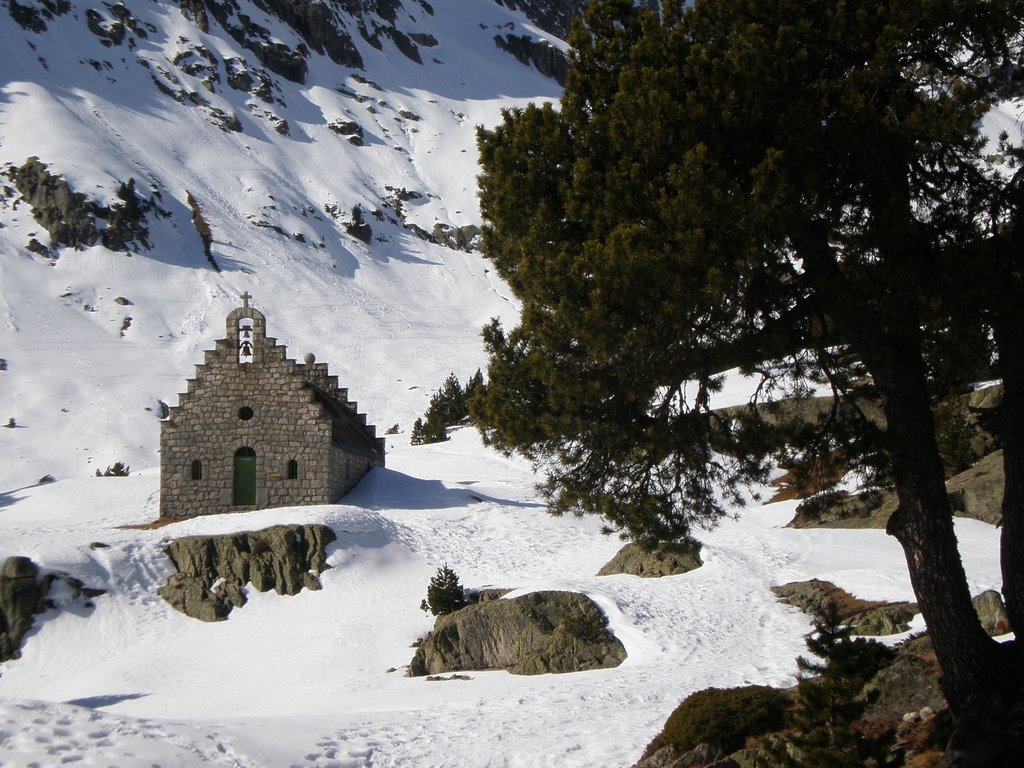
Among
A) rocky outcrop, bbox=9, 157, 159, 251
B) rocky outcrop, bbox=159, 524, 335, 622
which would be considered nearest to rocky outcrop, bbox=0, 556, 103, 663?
rocky outcrop, bbox=159, 524, 335, 622

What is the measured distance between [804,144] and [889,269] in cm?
150

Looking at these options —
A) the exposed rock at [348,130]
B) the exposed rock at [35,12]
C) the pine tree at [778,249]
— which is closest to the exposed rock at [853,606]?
the pine tree at [778,249]

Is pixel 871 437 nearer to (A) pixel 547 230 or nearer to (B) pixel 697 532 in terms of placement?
(A) pixel 547 230

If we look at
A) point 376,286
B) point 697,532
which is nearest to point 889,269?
point 697,532

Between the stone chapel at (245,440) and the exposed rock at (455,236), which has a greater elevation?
the exposed rock at (455,236)

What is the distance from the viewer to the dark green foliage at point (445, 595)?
23.7m

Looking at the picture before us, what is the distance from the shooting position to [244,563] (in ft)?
87.6

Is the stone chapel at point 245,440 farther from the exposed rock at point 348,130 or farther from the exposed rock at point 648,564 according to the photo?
the exposed rock at point 348,130

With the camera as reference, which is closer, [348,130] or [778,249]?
[778,249]

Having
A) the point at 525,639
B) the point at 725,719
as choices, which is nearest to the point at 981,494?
the point at 525,639

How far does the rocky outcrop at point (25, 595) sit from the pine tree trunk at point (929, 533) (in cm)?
2083

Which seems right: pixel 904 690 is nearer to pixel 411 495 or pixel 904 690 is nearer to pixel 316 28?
pixel 411 495

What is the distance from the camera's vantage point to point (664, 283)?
9711 millimetres

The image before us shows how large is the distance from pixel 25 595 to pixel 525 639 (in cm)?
1286
